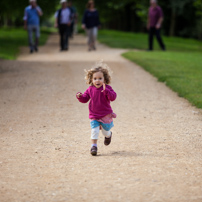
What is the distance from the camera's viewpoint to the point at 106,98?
568 cm

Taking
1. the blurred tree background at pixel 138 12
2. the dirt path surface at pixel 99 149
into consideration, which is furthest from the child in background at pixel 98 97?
the blurred tree background at pixel 138 12

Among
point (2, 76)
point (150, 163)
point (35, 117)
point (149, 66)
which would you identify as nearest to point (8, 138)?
point (35, 117)

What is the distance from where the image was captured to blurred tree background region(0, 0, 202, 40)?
1139 inches

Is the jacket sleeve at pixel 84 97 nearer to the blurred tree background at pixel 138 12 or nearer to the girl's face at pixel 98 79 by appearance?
the girl's face at pixel 98 79

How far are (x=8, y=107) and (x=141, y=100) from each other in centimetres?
Result: 266

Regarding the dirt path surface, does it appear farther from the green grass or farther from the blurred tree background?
the blurred tree background

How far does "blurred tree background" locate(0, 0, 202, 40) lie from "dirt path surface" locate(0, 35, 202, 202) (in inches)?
690

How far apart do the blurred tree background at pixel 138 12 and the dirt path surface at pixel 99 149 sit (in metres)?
17.5

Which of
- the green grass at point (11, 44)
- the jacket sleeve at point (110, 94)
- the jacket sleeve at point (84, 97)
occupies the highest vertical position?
the jacket sleeve at point (110, 94)

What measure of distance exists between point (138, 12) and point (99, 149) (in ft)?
98.5

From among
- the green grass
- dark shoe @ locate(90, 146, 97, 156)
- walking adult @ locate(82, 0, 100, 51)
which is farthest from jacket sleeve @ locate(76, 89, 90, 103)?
walking adult @ locate(82, 0, 100, 51)

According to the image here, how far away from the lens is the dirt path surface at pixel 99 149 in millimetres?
4367

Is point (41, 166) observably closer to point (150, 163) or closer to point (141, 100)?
Answer: point (150, 163)

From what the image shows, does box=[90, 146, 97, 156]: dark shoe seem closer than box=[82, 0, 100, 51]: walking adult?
Yes
